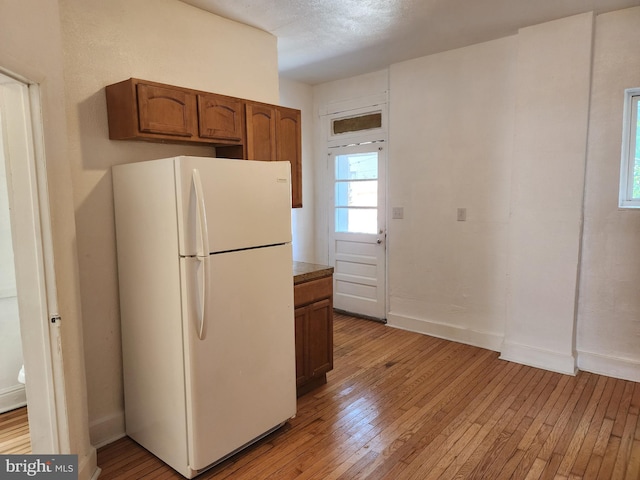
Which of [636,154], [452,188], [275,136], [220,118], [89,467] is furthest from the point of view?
[452,188]

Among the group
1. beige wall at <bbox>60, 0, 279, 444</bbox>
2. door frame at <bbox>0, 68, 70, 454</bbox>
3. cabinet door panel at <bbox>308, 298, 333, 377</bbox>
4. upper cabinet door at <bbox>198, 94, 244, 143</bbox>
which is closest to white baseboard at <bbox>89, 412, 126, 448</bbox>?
beige wall at <bbox>60, 0, 279, 444</bbox>

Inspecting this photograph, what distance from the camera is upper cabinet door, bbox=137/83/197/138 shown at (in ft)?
7.38

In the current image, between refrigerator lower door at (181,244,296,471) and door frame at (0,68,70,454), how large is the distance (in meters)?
0.57

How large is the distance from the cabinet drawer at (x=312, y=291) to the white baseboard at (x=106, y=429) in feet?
4.18

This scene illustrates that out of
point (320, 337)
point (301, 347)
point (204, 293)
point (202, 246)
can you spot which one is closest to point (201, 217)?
point (202, 246)

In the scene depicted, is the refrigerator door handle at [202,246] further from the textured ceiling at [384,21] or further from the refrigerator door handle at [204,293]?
the textured ceiling at [384,21]

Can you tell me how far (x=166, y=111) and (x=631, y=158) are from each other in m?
3.30

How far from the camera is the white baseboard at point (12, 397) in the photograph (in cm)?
279

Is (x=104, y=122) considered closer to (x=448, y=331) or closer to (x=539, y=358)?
(x=448, y=331)

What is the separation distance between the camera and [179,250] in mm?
1979

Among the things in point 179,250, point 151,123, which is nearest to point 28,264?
point 179,250

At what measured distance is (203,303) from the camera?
6.50ft

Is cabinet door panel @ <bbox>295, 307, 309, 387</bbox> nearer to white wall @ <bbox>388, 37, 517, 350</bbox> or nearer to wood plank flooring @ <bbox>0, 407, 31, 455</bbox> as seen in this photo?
wood plank flooring @ <bbox>0, 407, 31, 455</bbox>

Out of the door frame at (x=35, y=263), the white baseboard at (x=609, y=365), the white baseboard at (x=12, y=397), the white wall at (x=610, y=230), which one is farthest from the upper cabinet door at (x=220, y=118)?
the white baseboard at (x=609, y=365)
